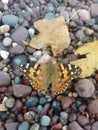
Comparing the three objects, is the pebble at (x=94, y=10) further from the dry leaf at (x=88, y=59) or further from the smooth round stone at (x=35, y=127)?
the smooth round stone at (x=35, y=127)

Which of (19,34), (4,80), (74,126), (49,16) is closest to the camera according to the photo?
(74,126)

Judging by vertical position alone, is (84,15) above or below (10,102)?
above

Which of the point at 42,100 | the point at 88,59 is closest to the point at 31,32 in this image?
the point at 88,59

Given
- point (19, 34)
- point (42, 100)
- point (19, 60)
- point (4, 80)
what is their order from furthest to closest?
point (19, 34) → point (19, 60) → point (4, 80) → point (42, 100)

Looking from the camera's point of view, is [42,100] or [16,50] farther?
[16,50]

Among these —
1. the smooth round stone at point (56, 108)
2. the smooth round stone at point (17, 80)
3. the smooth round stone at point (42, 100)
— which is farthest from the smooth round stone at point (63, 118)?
the smooth round stone at point (17, 80)

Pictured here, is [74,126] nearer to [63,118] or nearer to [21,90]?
[63,118]

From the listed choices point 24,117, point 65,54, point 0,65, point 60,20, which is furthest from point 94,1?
point 24,117
